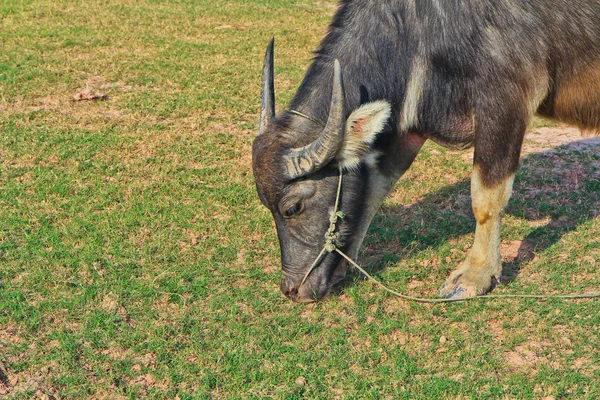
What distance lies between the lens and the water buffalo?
3.94 metres

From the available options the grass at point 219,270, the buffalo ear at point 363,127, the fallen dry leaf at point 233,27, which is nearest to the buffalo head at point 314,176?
the buffalo ear at point 363,127

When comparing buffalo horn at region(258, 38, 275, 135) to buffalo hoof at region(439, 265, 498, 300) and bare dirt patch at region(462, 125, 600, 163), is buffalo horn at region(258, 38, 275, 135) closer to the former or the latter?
buffalo hoof at region(439, 265, 498, 300)

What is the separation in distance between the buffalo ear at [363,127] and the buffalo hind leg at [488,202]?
25.3 inches

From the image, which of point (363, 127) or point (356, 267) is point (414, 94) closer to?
point (363, 127)

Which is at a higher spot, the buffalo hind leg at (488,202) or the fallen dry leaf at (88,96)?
the buffalo hind leg at (488,202)

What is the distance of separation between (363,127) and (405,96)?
17.6 inches

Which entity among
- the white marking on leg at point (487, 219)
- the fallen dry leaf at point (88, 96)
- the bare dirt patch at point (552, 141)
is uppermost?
the white marking on leg at point (487, 219)

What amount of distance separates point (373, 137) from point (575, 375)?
1540mm

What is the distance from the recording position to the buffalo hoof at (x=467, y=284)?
4.29m

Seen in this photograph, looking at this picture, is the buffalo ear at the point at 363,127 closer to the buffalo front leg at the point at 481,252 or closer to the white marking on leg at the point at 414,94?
the white marking on leg at the point at 414,94

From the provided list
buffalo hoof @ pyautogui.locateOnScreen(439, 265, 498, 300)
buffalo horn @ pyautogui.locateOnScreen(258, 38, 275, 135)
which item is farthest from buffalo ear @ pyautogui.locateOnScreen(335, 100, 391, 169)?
buffalo hoof @ pyautogui.locateOnScreen(439, 265, 498, 300)

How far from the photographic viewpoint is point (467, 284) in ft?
14.2

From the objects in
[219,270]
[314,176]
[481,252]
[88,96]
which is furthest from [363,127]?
[88,96]

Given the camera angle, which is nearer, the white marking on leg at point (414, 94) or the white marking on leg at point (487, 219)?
the white marking on leg at point (414, 94)
